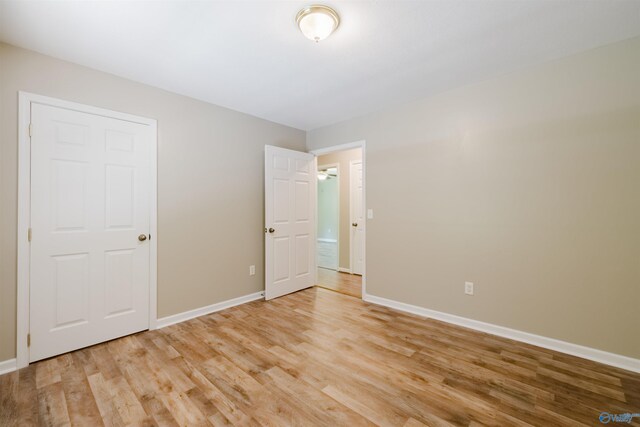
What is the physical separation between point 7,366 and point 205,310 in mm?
1513

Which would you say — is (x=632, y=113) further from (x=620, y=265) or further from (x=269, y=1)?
(x=269, y=1)

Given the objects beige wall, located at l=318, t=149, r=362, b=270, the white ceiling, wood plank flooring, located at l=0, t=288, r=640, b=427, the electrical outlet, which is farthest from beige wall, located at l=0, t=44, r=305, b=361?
the electrical outlet

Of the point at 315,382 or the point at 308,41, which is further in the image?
the point at 308,41

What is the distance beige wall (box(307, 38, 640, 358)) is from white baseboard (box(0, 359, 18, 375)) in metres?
3.41

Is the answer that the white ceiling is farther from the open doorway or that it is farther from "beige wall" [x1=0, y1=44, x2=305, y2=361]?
the open doorway

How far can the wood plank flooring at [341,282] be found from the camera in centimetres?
Answer: 408

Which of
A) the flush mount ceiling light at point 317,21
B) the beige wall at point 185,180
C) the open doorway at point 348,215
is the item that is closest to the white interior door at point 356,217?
the open doorway at point 348,215

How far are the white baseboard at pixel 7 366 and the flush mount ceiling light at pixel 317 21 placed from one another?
3.22 meters

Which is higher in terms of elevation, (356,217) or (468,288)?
(356,217)

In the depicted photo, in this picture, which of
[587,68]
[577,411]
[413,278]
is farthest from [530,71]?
[577,411]

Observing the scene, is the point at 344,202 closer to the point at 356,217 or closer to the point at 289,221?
the point at 356,217

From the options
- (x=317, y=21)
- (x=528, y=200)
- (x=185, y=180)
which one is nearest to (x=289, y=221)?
(x=185, y=180)

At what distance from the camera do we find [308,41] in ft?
6.82

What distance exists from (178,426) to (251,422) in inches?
15.7
